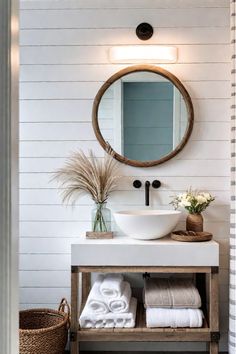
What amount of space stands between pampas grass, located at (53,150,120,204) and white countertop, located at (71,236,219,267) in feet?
1.37

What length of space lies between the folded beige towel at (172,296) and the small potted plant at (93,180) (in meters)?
0.50

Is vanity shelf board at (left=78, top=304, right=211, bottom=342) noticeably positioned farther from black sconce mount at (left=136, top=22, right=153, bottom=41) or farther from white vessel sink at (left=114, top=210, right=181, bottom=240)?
black sconce mount at (left=136, top=22, right=153, bottom=41)

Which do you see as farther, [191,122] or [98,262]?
[191,122]

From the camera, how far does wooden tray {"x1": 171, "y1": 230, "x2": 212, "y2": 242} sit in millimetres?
2512

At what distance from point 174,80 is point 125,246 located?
3.92 feet

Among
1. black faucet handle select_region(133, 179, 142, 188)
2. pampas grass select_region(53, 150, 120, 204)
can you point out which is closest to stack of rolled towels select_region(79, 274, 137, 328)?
pampas grass select_region(53, 150, 120, 204)

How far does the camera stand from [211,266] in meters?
2.43

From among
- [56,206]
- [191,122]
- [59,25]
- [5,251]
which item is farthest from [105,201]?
[5,251]

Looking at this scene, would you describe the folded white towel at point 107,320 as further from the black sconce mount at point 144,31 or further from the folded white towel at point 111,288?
the black sconce mount at point 144,31

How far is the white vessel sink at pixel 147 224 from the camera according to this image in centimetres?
249

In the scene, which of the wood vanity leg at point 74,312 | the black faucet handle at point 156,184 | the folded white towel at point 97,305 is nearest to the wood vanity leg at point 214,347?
the folded white towel at point 97,305

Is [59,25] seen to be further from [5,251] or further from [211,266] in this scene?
[5,251]

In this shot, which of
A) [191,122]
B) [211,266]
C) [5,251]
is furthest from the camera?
[191,122]

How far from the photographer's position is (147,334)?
7.96 feet
